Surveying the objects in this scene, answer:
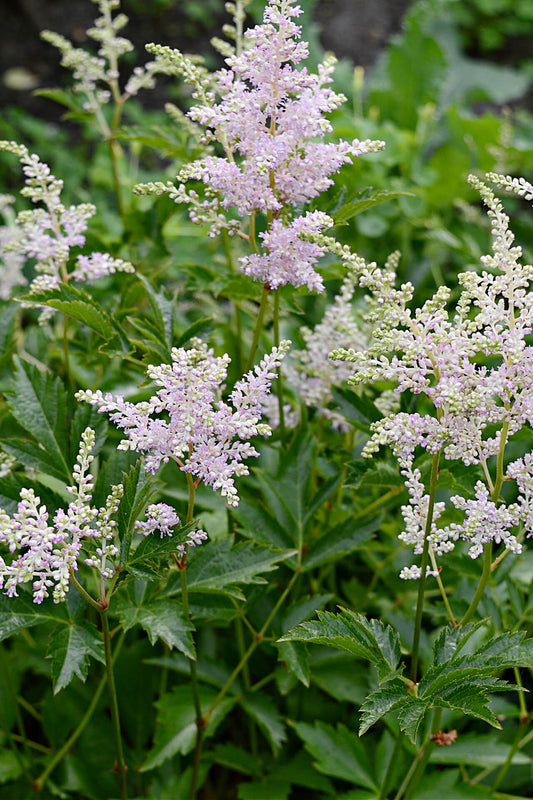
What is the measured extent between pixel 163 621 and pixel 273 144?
0.98 m

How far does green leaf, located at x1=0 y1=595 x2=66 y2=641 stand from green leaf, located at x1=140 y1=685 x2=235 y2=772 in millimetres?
643

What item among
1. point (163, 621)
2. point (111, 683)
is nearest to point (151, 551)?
point (163, 621)

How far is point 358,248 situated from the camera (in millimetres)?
4008

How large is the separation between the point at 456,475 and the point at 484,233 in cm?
223

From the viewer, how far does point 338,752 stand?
2039 mm

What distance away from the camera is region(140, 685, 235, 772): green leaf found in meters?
2.03

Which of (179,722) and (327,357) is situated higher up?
(327,357)

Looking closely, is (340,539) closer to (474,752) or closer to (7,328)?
(474,752)

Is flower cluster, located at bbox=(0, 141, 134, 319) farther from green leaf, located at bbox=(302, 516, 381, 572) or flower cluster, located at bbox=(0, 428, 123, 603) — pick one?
green leaf, located at bbox=(302, 516, 381, 572)

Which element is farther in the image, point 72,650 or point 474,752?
point 474,752

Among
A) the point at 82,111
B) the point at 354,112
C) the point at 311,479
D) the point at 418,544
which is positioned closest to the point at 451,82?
the point at 354,112

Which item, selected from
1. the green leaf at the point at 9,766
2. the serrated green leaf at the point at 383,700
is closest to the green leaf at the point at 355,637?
the serrated green leaf at the point at 383,700

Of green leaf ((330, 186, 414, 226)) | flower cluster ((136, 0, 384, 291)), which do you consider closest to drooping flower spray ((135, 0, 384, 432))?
flower cluster ((136, 0, 384, 291))

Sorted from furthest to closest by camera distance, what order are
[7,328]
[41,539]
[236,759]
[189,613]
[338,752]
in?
1. [7,328]
2. [236,759]
3. [338,752]
4. [189,613]
5. [41,539]
